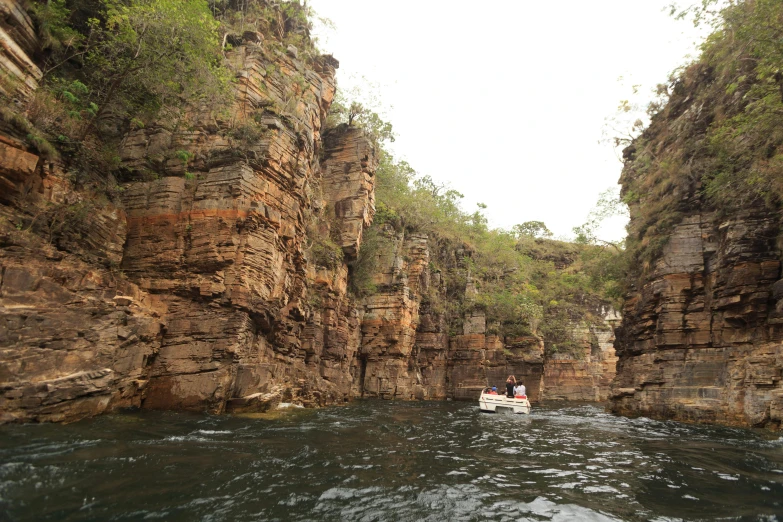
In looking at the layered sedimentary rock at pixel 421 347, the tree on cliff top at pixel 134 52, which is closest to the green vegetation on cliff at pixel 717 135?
the layered sedimentary rock at pixel 421 347

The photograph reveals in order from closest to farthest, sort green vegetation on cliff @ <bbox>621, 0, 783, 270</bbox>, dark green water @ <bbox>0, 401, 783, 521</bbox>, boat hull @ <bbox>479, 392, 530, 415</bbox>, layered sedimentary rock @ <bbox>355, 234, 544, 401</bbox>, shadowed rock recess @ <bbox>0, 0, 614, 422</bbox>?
1. dark green water @ <bbox>0, 401, 783, 521</bbox>
2. shadowed rock recess @ <bbox>0, 0, 614, 422</bbox>
3. green vegetation on cliff @ <bbox>621, 0, 783, 270</bbox>
4. boat hull @ <bbox>479, 392, 530, 415</bbox>
5. layered sedimentary rock @ <bbox>355, 234, 544, 401</bbox>

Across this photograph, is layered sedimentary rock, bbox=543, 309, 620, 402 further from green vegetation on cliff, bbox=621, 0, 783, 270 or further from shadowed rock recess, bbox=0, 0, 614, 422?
shadowed rock recess, bbox=0, 0, 614, 422

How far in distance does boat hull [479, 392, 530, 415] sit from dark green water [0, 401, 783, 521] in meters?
10.9

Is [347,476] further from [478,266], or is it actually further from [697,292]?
[478,266]

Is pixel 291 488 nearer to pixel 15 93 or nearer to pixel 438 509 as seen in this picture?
pixel 438 509

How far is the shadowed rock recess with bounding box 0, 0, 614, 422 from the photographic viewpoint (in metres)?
9.14

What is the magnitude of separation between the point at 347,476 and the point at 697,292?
17.5 meters

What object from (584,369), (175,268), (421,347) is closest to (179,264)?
(175,268)

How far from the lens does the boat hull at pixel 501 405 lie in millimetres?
22219

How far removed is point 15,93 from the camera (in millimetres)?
10336

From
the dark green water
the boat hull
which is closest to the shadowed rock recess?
the dark green water

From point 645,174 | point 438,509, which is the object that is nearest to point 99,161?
point 438,509

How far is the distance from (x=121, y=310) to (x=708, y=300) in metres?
20.7

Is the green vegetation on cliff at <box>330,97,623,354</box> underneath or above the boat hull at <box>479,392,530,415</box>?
above
